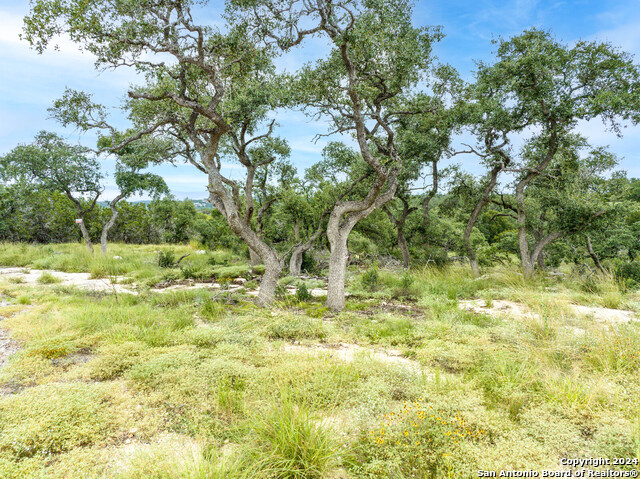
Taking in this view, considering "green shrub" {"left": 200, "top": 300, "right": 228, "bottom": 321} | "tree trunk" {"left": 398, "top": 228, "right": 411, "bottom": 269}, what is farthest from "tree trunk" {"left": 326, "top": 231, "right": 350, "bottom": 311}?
"tree trunk" {"left": 398, "top": 228, "right": 411, "bottom": 269}

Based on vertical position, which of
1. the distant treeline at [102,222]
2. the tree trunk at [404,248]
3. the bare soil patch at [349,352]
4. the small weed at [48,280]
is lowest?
the bare soil patch at [349,352]

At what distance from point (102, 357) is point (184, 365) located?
1180 mm

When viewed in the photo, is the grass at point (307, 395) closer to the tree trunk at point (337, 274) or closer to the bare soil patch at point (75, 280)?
the tree trunk at point (337, 274)

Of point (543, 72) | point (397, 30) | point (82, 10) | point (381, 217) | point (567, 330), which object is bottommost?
point (567, 330)

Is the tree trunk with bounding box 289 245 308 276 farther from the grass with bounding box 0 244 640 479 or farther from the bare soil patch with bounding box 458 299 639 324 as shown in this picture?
the bare soil patch with bounding box 458 299 639 324

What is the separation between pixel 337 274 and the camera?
7098 millimetres

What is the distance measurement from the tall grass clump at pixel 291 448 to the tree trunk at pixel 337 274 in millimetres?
4508

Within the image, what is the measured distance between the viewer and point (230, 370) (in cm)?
362

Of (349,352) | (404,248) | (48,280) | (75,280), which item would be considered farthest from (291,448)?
(404,248)

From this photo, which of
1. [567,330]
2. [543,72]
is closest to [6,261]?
[567,330]

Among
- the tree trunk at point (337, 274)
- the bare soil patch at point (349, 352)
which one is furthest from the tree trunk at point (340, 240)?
the bare soil patch at point (349, 352)

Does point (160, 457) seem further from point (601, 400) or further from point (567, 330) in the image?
point (567, 330)

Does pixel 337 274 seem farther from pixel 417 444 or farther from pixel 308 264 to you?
pixel 308 264

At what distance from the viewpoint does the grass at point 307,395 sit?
2301 millimetres
